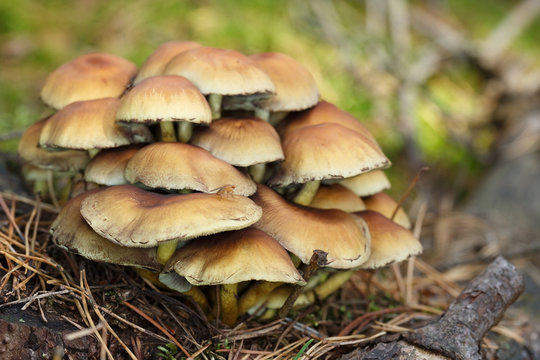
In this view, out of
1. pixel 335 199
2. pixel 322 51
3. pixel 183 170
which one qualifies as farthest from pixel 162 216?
pixel 322 51

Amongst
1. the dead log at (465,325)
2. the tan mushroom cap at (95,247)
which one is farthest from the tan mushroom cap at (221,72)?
the dead log at (465,325)

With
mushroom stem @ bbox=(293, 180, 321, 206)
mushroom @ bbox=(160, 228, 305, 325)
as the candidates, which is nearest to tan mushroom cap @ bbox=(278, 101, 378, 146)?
mushroom stem @ bbox=(293, 180, 321, 206)

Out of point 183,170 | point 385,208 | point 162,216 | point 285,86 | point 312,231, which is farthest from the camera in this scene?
point 385,208

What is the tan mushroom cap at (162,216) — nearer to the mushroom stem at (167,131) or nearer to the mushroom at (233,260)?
the mushroom at (233,260)

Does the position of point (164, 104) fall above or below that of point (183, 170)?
above

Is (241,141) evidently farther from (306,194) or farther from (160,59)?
(160,59)

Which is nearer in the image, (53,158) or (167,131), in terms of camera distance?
(167,131)
